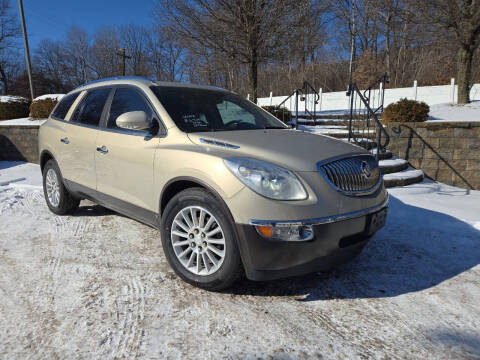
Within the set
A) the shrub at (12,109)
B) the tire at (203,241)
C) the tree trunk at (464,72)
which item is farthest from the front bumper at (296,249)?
the shrub at (12,109)

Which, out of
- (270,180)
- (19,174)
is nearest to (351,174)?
(270,180)

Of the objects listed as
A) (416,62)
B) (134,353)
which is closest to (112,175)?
(134,353)

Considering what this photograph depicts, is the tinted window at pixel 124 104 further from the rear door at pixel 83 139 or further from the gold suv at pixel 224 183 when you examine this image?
the rear door at pixel 83 139

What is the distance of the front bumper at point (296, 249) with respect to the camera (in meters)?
2.31

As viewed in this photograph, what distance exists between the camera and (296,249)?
2.32 meters

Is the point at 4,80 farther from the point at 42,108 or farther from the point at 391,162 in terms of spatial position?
the point at 391,162

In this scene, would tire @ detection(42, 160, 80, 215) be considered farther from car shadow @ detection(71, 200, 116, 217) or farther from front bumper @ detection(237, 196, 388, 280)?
front bumper @ detection(237, 196, 388, 280)

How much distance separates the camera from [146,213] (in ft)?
10.5

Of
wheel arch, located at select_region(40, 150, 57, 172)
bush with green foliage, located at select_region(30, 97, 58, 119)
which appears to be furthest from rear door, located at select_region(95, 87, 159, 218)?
bush with green foliage, located at select_region(30, 97, 58, 119)

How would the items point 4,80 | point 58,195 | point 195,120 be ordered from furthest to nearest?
1. point 4,80
2. point 58,195
3. point 195,120

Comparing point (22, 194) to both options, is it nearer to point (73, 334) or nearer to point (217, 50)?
point (73, 334)

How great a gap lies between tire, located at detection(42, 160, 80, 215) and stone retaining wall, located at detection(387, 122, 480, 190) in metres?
6.78

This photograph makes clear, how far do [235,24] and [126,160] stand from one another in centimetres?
865

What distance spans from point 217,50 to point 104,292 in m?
10.0
